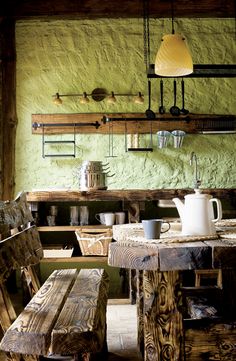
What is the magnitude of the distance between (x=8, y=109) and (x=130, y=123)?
1426 millimetres

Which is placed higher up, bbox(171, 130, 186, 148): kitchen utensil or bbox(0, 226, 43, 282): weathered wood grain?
bbox(171, 130, 186, 148): kitchen utensil

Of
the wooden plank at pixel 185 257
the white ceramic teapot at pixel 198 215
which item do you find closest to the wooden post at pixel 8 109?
the white ceramic teapot at pixel 198 215

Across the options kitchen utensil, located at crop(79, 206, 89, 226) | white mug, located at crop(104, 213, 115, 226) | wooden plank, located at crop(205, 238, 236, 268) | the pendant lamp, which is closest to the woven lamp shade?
the pendant lamp

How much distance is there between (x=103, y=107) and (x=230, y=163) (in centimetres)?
165

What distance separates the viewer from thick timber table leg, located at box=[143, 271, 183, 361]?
86.0 inches

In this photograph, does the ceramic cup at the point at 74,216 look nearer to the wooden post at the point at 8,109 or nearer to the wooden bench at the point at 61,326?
the wooden post at the point at 8,109

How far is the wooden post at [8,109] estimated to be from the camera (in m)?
5.48

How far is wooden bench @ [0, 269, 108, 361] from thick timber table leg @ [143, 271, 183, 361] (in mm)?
245

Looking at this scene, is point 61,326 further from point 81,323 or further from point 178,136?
point 178,136

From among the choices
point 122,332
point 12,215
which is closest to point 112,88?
point 122,332

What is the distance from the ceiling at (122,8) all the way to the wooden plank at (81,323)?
4067mm

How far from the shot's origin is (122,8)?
567 cm

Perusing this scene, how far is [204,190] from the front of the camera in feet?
16.1

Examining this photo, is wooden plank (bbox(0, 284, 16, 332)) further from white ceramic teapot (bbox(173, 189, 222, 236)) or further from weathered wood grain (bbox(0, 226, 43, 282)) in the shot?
white ceramic teapot (bbox(173, 189, 222, 236))
